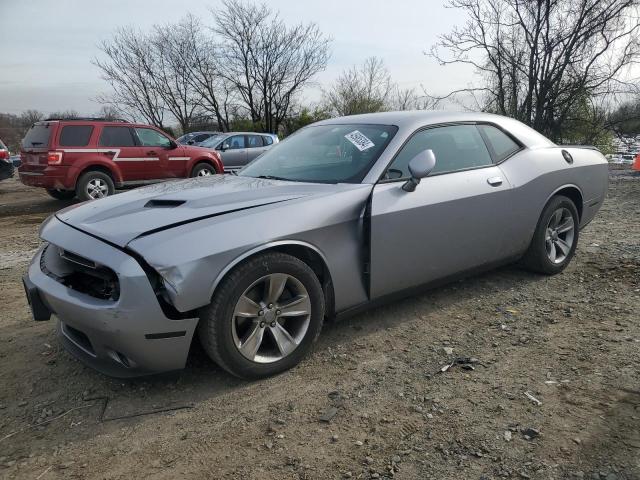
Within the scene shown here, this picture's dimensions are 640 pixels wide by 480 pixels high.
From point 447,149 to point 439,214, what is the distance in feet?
1.97

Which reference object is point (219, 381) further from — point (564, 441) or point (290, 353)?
point (564, 441)

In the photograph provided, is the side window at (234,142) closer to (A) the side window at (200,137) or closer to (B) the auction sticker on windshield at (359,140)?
(A) the side window at (200,137)

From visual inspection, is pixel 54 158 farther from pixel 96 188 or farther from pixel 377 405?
pixel 377 405

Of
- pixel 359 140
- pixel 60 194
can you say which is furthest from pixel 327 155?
pixel 60 194

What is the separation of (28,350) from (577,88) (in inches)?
684

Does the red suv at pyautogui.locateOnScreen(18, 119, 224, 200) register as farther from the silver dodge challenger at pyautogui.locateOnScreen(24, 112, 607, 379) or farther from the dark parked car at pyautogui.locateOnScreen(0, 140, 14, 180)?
the silver dodge challenger at pyautogui.locateOnScreen(24, 112, 607, 379)

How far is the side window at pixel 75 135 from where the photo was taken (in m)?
9.48

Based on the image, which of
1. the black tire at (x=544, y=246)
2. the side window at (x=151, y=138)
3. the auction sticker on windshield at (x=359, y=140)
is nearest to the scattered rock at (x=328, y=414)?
the auction sticker on windshield at (x=359, y=140)

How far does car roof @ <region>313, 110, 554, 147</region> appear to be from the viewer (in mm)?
3662

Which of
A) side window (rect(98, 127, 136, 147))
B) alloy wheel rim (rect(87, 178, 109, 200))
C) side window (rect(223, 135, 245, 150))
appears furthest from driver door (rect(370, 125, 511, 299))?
side window (rect(223, 135, 245, 150))

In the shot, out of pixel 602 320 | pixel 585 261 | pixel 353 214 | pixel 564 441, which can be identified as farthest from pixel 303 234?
pixel 585 261

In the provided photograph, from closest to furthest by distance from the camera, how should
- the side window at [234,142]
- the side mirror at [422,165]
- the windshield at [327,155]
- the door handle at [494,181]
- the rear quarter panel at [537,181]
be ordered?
the side mirror at [422,165] → the windshield at [327,155] → the door handle at [494,181] → the rear quarter panel at [537,181] → the side window at [234,142]

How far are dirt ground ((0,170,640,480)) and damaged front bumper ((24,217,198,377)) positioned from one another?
27 cm

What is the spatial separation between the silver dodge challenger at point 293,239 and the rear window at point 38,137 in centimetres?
713
